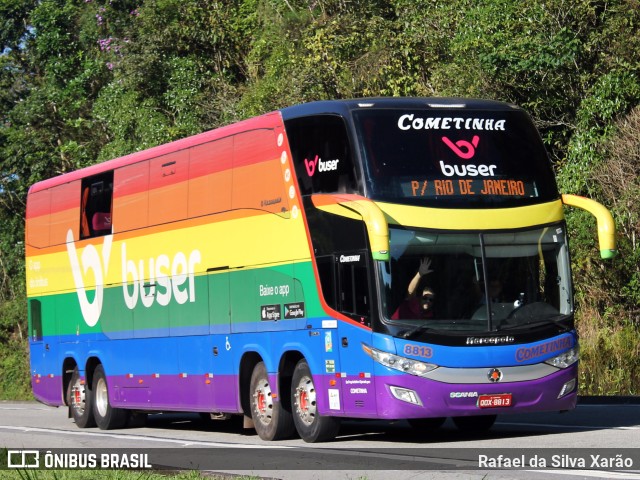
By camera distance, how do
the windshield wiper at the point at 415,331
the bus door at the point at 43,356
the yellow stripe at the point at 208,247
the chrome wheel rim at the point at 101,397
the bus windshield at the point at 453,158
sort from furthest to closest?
the bus door at the point at 43,356
the chrome wheel rim at the point at 101,397
the yellow stripe at the point at 208,247
the bus windshield at the point at 453,158
the windshield wiper at the point at 415,331

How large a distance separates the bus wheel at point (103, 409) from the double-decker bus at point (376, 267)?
3.16 meters

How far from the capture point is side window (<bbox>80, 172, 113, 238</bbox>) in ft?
76.1

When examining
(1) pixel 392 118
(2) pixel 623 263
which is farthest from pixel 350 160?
(2) pixel 623 263

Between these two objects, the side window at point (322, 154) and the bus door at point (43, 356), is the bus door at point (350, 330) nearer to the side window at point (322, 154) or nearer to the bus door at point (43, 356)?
the side window at point (322, 154)

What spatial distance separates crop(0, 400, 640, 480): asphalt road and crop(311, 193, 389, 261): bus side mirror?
2.28m

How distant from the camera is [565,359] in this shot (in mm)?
16141

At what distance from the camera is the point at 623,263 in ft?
85.0

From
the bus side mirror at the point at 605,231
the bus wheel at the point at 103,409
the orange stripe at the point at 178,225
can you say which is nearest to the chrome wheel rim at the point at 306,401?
the orange stripe at the point at 178,225

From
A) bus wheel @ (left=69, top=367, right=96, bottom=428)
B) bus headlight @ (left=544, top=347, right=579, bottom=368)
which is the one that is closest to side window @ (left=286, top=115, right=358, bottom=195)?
bus headlight @ (left=544, top=347, right=579, bottom=368)

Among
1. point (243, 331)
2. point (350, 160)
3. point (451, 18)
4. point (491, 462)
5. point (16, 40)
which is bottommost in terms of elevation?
Answer: point (491, 462)

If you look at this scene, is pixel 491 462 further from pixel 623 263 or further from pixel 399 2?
pixel 399 2

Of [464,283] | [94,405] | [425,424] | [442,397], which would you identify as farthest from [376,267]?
[94,405]

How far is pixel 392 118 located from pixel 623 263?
35.8 feet

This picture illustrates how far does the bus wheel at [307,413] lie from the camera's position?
16.9 m
